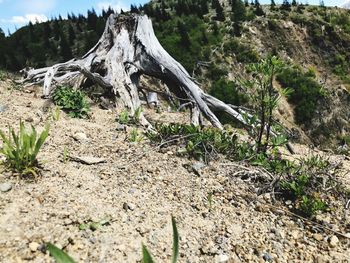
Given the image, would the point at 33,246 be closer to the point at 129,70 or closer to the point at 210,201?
the point at 210,201

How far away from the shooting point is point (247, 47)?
4262cm

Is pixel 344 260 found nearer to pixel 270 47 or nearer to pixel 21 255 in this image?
pixel 21 255

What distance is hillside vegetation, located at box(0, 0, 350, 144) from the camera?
34500mm

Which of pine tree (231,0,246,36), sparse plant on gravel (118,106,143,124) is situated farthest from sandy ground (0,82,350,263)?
pine tree (231,0,246,36)

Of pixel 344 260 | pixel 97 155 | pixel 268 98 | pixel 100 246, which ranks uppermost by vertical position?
pixel 268 98

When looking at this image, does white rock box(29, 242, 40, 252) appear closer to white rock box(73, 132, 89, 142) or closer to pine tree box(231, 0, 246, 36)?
white rock box(73, 132, 89, 142)

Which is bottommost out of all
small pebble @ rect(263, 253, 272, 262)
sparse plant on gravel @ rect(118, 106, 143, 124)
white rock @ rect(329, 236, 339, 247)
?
white rock @ rect(329, 236, 339, 247)

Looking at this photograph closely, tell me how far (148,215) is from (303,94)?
38.3 m

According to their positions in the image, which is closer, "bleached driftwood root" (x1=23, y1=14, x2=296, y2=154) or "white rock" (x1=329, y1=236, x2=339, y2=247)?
"white rock" (x1=329, y1=236, x2=339, y2=247)

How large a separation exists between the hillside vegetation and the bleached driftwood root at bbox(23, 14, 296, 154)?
21.3 meters

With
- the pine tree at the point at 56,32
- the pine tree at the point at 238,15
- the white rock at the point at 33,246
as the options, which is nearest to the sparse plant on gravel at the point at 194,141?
the white rock at the point at 33,246

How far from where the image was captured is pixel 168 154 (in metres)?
4.70

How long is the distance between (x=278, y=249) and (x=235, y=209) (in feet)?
2.07

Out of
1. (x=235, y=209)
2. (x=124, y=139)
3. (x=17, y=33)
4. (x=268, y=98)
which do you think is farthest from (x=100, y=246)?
(x=17, y=33)
